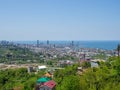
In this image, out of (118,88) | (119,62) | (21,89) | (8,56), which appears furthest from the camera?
(8,56)

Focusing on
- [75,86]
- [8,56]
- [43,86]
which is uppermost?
[75,86]

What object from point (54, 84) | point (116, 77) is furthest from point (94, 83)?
point (54, 84)

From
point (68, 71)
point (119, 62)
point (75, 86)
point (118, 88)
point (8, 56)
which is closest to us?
point (118, 88)

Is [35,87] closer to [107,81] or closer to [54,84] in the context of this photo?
[54,84]

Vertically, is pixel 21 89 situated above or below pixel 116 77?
below

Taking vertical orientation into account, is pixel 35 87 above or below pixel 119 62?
below

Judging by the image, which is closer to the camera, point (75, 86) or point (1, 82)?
point (75, 86)

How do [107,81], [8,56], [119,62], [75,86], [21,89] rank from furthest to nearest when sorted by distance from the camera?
[8,56] → [21,89] → [119,62] → [107,81] → [75,86]

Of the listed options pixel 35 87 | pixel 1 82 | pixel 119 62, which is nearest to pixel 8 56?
pixel 1 82

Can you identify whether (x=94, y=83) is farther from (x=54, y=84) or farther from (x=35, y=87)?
(x=35, y=87)
